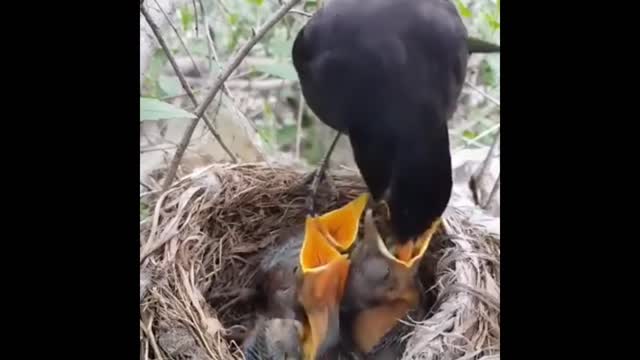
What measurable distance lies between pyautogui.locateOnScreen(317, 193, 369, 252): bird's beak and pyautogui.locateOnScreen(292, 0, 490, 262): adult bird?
42 mm

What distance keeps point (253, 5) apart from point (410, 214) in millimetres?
281

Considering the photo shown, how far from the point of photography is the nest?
120 centimetres

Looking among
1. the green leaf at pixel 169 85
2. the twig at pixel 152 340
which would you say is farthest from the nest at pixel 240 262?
the green leaf at pixel 169 85

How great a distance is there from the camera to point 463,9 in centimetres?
118

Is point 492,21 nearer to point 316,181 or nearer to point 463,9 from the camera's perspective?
point 463,9

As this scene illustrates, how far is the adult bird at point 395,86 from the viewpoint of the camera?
114cm

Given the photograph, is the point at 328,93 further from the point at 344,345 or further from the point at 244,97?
the point at 344,345

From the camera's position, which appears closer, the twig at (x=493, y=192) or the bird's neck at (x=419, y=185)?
the bird's neck at (x=419, y=185)

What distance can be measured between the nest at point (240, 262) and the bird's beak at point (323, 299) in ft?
0.20

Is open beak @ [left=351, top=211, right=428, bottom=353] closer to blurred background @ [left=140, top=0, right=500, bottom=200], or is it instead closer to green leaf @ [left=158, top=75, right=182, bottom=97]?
blurred background @ [left=140, top=0, right=500, bottom=200]

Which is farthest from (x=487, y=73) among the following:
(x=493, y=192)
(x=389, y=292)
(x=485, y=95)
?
(x=389, y=292)

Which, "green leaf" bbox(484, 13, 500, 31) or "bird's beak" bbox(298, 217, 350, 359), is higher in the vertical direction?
"green leaf" bbox(484, 13, 500, 31)

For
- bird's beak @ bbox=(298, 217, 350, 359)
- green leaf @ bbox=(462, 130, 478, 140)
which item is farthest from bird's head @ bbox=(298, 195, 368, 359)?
green leaf @ bbox=(462, 130, 478, 140)

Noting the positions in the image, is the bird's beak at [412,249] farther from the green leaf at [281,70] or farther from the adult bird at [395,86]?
the green leaf at [281,70]
